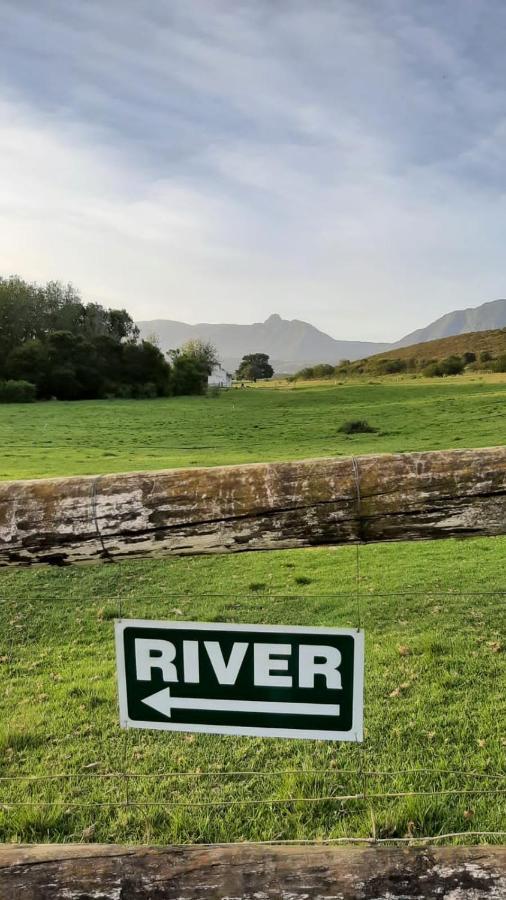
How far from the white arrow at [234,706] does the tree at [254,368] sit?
110 m

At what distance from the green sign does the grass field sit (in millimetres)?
200

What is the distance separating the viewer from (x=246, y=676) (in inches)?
62.3

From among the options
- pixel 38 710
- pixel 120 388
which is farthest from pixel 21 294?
pixel 38 710

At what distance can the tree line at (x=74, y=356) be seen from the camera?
2210 inches

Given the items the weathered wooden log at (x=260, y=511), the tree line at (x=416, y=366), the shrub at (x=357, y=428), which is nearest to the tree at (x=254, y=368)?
the tree line at (x=416, y=366)

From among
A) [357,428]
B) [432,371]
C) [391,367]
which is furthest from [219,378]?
[357,428]

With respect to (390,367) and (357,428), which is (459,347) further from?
(357,428)

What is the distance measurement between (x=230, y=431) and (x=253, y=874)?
104 feet

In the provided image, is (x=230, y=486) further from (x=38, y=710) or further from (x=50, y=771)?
(x=38, y=710)

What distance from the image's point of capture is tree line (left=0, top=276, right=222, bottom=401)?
184ft

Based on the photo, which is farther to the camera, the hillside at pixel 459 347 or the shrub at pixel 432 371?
the hillside at pixel 459 347

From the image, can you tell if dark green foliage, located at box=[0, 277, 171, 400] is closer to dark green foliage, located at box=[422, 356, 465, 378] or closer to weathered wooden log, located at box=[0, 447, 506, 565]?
dark green foliage, located at box=[422, 356, 465, 378]

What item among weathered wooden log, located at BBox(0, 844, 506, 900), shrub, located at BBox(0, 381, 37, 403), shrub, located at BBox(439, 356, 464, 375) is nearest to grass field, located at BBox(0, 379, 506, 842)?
weathered wooden log, located at BBox(0, 844, 506, 900)

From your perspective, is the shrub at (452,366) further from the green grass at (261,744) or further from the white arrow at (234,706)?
the white arrow at (234,706)
